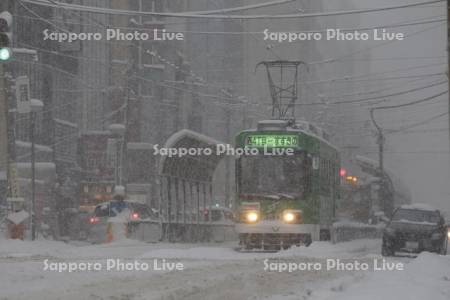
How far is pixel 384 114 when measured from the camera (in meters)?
98.2

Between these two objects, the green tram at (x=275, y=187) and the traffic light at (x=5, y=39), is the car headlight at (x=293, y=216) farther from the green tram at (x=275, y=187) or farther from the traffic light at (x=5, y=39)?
the traffic light at (x=5, y=39)

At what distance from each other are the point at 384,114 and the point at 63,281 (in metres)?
87.3

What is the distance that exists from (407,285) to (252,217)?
11.9 metres

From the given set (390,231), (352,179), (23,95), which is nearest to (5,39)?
(23,95)

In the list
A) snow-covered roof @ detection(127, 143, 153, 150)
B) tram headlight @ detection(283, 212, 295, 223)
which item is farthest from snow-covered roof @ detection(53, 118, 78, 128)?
tram headlight @ detection(283, 212, 295, 223)

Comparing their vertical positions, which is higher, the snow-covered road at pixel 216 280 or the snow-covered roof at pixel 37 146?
the snow-covered roof at pixel 37 146

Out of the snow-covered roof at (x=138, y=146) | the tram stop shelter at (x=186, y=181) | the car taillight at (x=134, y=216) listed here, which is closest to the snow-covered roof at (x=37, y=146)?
the snow-covered roof at (x=138, y=146)

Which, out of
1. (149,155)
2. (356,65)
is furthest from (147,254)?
(356,65)

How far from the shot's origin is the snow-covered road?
12227mm

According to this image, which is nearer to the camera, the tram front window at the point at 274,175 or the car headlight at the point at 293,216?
the car headlight at the point at 293,216

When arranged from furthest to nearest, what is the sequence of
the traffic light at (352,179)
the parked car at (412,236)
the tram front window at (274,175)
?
the traffic light at (352,179) < the parked car at (412,236) < the tram front window at (274,175)

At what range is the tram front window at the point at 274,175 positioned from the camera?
25406 mm

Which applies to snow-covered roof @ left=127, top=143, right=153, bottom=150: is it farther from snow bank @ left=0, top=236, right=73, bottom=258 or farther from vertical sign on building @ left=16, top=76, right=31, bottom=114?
snow bank @ left=0, top=236, right=73, bottom=258

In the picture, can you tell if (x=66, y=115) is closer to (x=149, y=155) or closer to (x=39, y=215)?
(x=149, y=155)
